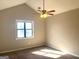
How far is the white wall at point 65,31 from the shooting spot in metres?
6.30

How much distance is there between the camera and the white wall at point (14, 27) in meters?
6.99

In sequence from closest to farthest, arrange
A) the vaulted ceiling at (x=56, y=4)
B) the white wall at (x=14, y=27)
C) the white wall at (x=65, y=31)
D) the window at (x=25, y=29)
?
the vaulted ceiling at (x=56, y=4)
the white wall at (x=65, y=31)
the white wall at (x=14, y=27)
the window at (x=25, y=29)

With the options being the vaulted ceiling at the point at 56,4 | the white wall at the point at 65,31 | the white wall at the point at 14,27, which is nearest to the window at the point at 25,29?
the white wall at the point at 14,27

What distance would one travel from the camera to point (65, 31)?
6906 millimetres

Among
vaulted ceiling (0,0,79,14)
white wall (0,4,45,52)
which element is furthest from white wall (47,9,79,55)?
white wall (0,4,45,52)

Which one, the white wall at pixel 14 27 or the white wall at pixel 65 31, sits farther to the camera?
the white wall at pixel 14 27

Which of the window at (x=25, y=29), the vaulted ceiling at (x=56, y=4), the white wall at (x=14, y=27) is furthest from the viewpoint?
the window at (x=25, y=29)

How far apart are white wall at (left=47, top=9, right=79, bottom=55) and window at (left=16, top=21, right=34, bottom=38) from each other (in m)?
1.17

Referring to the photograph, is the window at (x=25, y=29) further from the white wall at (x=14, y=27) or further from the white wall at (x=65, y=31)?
the white wall at (x=65, y=31)

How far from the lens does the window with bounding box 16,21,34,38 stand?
7785mm

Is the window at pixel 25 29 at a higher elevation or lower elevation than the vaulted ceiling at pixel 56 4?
lower

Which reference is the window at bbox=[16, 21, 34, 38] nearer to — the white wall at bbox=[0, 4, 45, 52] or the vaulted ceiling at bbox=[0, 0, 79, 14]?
the white wall at bbox=[0, 4, 45, 52]

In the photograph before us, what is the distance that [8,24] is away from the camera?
7145mm

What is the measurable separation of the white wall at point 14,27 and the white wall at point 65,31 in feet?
2.77
